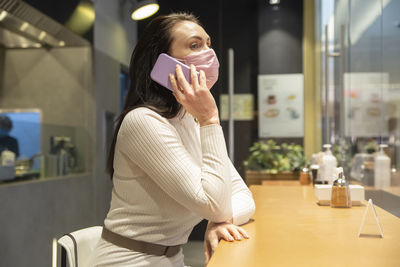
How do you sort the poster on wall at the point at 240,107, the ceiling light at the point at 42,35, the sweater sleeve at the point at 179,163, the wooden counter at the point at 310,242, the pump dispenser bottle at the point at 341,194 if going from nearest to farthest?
the wooden counter at the point at 310,242, the sweater sleeve at the point at 179,163, the pump dispenser bottle at the point at 341,194, the ceiling light at the point at 42,35, the poster on wall at the point at 240,107

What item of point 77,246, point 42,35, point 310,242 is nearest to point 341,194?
point 310,242

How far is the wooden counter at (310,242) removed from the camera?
831 mm

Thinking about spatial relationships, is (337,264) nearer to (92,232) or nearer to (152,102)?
(152,102)

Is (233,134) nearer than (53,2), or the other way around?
(53,2)

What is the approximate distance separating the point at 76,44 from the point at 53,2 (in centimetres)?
83

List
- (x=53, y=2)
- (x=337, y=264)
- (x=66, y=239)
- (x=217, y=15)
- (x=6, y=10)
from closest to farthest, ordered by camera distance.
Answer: (x=337, y=264) < (x=66, y=239) < (x=6, y=10) < (x=53, y=2) < (x=217, y=15)

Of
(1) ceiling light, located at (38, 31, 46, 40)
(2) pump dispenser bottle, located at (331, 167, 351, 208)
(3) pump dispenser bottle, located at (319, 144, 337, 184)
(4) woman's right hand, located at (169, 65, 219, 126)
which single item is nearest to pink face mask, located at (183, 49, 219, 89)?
(4) woman's right hand, located at (169, 65, 219, 126)

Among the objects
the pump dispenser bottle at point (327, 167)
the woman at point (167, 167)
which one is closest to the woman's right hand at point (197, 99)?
the woman at point (167, 167)

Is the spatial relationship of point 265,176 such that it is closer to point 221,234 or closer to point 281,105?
point 281,105

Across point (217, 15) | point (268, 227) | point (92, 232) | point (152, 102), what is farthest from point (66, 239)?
point (217, 15)

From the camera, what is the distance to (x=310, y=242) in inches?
38.8

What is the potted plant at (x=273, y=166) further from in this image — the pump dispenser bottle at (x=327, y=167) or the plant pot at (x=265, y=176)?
the pump dispenser bottle at (x=327, y=167)

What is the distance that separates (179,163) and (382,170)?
1.03 metres

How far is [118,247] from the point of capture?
1.16 metres
